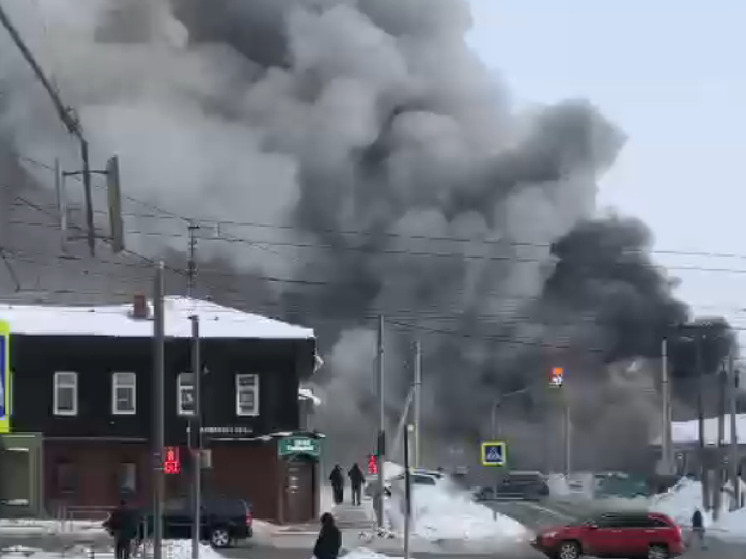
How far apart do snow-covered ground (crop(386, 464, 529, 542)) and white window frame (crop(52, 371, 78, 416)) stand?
11.6 meters

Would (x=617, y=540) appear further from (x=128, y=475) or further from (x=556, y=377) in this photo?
(x=128, y=475)

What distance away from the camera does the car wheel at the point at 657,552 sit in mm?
37656

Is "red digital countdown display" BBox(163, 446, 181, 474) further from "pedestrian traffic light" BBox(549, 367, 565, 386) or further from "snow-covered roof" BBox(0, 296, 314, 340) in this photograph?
"pedestrian traffic light" BBox(549, 367, 565, 386)

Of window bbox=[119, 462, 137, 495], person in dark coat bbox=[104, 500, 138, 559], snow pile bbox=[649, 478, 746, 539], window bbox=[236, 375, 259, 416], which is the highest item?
window bbox=[236, 375, 259, 416]

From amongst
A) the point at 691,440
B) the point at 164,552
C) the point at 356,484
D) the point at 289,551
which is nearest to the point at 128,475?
the point at 356,484

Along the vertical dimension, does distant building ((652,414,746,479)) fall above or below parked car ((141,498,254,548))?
below

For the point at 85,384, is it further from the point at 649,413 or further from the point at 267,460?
the point at 649,413

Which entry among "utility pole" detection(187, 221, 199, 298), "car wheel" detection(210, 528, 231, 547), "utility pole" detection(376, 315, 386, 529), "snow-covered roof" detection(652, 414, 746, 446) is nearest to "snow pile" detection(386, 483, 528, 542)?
"utility pole" detection(376, 315, 386, 529)

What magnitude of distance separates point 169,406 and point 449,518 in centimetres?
1082

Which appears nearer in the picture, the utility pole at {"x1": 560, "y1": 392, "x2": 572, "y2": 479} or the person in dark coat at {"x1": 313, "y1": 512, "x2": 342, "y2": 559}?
the person in dark coat at {"x1": 313, "y1": 512, "x2": 342, "y2": 559}

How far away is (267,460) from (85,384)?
6971 millimetres

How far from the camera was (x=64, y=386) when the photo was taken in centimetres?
5419

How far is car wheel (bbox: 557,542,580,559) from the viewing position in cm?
3766

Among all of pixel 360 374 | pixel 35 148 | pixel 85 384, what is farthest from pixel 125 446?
pixel 35 148
